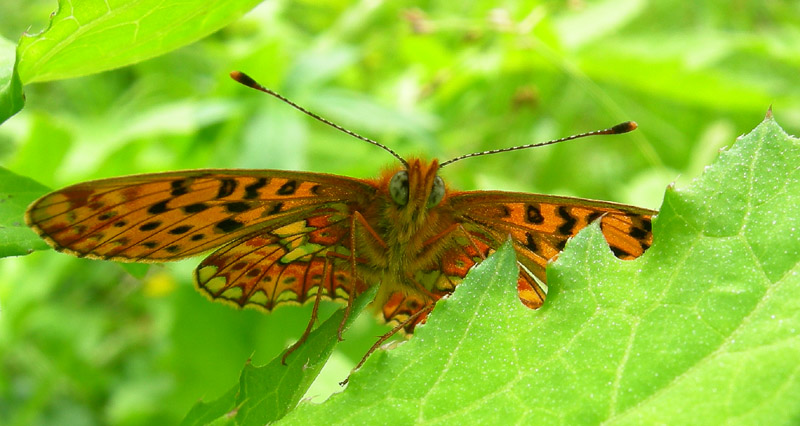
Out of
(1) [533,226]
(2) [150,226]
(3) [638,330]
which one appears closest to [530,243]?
(1) [533,226]

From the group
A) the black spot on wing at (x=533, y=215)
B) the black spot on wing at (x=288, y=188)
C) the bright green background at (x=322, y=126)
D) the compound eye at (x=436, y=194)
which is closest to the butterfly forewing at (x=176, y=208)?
the black spot on wing at (x=288, y=188)

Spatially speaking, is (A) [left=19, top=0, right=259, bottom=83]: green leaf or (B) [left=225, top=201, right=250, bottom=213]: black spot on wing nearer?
(A) [left=19, top=0, right=259, bottom=83]: green leaf

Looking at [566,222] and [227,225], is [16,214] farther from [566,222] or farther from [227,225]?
[566,222]

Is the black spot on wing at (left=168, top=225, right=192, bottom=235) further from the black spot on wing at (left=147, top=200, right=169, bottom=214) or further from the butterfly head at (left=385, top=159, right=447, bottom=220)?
the butterfly head at (left=385, top=159, right=447, bottom=220)

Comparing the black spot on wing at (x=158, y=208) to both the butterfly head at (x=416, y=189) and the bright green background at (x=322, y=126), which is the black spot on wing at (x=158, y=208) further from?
the bright green background at (x=322, y=126)

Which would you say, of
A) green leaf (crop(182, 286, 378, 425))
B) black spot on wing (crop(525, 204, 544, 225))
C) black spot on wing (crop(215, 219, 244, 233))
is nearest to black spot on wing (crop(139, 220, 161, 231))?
black spot on wing (crop(215, 219, 244, 233))

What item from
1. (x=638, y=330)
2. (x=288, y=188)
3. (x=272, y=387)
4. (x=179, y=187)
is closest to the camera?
(x=638, y=330)

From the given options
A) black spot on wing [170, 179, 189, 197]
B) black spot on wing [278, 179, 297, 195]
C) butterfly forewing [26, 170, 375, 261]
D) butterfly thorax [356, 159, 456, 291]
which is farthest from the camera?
butterfly thorax [356, 159, 456, 291]

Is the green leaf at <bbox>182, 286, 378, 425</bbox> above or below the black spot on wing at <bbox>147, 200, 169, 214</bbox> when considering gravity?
below

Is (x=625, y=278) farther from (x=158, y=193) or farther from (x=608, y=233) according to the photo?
Answer: (x=158, y=193)
